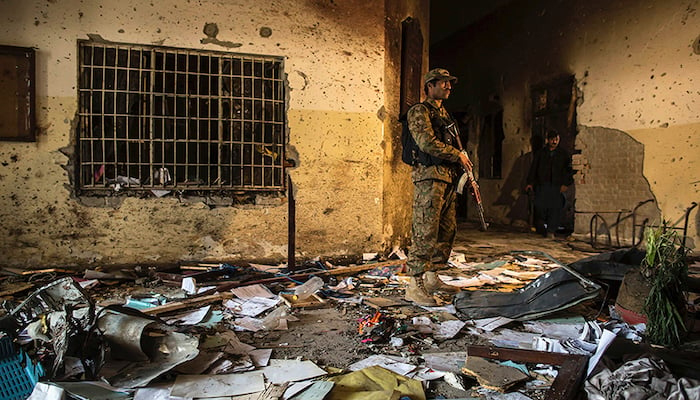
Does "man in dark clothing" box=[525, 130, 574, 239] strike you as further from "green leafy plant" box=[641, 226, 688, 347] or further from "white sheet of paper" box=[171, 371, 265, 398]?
"white sheet of paper" box=[171, 371, 265, 398]

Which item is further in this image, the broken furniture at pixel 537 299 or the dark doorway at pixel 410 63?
the dark doorway at pixel 410 63

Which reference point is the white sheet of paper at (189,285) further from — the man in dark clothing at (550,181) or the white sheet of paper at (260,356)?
the man in dark clothing at (550,181)

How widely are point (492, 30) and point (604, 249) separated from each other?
5.75m

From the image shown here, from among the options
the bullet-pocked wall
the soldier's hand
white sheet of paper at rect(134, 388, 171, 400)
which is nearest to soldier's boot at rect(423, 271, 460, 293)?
the soldier's hand

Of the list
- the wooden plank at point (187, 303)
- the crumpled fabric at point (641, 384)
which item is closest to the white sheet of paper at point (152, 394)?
the wooden plank at point (187, 303)

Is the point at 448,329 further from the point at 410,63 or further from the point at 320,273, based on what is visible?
the point at 410,63

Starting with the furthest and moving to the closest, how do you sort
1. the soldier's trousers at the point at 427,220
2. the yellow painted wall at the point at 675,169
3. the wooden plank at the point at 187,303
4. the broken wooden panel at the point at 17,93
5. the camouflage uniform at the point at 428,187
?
the yellow painted wall at the point at 675,169 → the broken wooden panel at the point at 17,93 → the soldier's trousers at the point at 427,220 → the camouflage uniform at the point at 428,187 → the wooden plank at the point at 187,303

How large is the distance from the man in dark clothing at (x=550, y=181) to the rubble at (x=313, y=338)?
3906 millimetres

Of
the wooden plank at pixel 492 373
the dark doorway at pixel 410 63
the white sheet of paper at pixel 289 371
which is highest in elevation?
the dark doorway at pixel 410 63

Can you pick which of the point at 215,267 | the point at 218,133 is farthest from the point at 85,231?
the point at 218,133

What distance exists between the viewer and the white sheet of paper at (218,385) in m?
2.06

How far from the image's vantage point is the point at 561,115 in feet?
26.0

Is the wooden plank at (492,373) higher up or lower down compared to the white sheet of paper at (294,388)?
higher up

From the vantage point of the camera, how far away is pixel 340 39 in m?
5.21
